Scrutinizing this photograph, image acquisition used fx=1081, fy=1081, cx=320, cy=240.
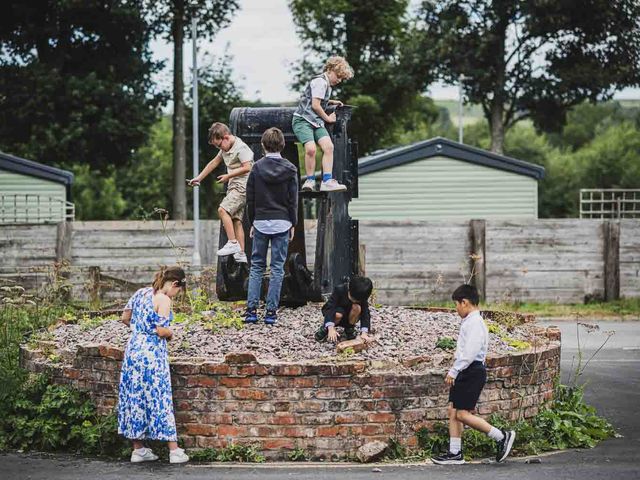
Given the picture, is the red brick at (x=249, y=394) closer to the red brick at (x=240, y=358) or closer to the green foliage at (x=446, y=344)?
the red brick at (x=240, y=358)

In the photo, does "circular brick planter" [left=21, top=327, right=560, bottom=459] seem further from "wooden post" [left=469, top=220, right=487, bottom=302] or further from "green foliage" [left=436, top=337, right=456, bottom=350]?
"wooden post" [left=469, top=220, right=487, bottom=302]

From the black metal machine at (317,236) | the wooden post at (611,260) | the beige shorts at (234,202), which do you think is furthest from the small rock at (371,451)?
the wooden post at (611,260)

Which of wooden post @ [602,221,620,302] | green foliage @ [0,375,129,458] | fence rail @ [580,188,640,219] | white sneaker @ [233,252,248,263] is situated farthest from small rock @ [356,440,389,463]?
fence rail @ [580,188,640,219]

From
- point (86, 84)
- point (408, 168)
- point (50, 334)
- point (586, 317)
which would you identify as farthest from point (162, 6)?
point (50, 334)

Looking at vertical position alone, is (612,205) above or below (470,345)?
above

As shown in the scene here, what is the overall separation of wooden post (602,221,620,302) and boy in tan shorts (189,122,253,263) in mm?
14346

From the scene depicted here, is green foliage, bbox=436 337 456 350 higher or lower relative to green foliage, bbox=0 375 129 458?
higher

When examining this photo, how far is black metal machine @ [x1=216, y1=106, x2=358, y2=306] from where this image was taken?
1088 centimetres

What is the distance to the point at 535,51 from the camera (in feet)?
148

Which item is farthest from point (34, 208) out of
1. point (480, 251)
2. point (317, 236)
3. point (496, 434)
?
point (496, 434)

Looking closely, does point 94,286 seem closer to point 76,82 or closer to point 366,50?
point 76,82

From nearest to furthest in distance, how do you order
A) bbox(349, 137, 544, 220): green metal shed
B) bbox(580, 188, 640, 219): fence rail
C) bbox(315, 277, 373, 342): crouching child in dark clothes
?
bbox(315, 277, 373, 342): crouching child in dark clothes → bbox(580, 188, 640, 219): fence rail → bbox(349, 137, 544, 220): green metal shed

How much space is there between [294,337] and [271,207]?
122cm

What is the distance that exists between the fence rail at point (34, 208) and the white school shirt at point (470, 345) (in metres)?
23.5
